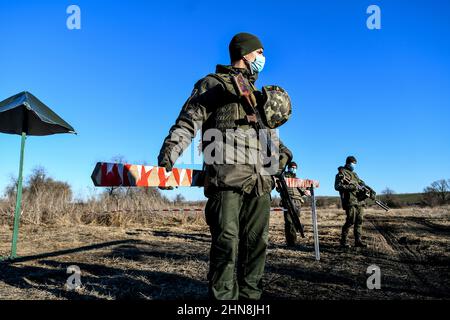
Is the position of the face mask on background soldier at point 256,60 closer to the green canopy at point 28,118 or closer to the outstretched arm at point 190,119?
the outstretched arm at point 190,119

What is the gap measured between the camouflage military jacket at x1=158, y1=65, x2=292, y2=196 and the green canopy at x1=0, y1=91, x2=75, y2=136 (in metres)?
4.56

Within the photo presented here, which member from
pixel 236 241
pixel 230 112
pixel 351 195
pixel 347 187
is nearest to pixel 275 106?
pixel 230 112

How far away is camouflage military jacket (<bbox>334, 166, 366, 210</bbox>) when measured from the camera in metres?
8.46

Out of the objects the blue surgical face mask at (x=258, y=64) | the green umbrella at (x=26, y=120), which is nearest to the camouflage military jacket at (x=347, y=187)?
the green umbrella at (x=26, y=120)

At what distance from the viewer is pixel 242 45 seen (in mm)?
2795

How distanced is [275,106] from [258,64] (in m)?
0.47

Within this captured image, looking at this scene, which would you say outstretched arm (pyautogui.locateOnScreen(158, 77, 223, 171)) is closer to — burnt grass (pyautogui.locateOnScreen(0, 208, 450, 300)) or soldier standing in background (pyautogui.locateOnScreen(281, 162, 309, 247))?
burnt grass (pyautogui.locateOnScreen(0, 208, 450, 300))

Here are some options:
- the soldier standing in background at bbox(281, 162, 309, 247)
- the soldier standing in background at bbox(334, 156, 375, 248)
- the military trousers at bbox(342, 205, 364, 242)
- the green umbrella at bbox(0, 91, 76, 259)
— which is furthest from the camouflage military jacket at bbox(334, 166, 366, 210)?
the green umbrella at bbox(0, 91, 76, 259)

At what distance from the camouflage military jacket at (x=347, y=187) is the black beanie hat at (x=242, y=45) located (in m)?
6.42

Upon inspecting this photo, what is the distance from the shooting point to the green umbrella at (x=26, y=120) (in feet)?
19.6

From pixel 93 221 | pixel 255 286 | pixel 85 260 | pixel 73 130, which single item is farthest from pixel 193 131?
pixel 93 221

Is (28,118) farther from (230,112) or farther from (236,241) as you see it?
(236,241)

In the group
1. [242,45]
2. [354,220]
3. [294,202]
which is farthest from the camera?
[294,202]
